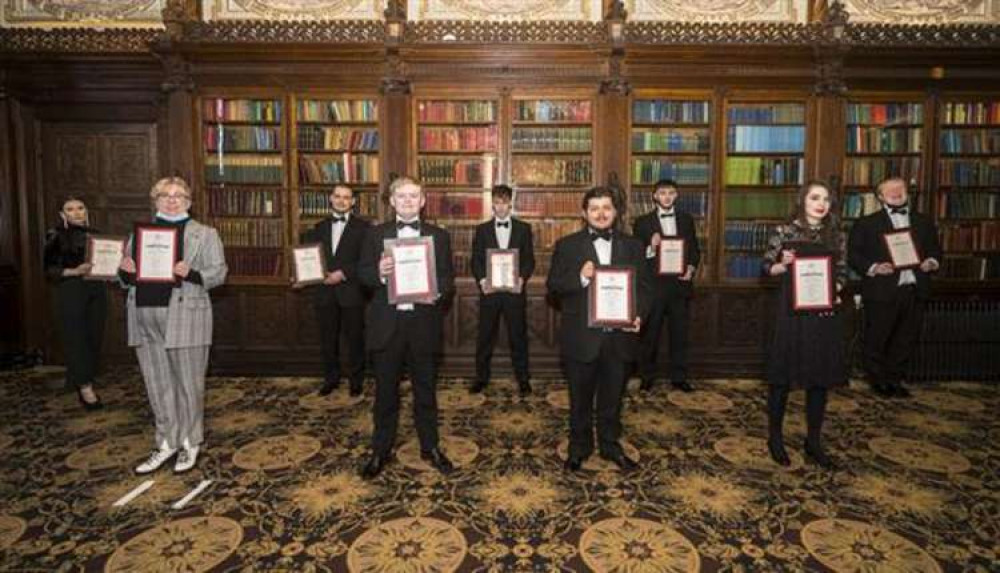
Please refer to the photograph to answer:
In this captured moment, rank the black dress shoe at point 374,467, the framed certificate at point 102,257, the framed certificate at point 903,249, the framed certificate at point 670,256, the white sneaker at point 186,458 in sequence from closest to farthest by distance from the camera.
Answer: the black dress shoe at point 374,467 < the white sneaker at point 186,458 < the framed certificate at point 102,257 < the framed certificate at point 903,249 < the framed certificate at point 670,256

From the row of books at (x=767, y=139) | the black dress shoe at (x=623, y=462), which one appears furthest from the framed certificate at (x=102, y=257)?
the row of books at (x=767, y=139)

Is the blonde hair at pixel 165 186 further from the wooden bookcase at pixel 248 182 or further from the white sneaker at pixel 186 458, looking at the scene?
the wooden bookcase at pixel 248 182

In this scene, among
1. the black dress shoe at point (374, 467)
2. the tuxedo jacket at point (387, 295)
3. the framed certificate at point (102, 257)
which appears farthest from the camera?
the framed certificate at point (102, 257)

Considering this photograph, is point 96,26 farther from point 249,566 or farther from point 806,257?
point 806,257

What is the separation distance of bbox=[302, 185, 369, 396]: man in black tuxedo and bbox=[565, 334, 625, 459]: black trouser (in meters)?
2.42

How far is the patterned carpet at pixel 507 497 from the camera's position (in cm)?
284

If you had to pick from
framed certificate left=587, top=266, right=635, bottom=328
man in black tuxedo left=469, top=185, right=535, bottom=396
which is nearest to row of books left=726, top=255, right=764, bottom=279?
man in black tuxedo left=469, top=185, right=535, bottom=396

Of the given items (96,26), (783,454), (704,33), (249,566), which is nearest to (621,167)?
(704,33)

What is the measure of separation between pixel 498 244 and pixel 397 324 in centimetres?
217

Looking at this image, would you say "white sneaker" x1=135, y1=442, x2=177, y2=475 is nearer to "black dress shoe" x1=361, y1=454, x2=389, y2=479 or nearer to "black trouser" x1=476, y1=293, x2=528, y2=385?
"black dress shoe" x1=361, y1=454, x2=389, y2=479

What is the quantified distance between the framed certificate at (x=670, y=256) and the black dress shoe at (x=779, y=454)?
195cm

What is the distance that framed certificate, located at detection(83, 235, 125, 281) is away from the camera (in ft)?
15.4

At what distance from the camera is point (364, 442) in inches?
167

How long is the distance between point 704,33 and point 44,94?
270 inches
